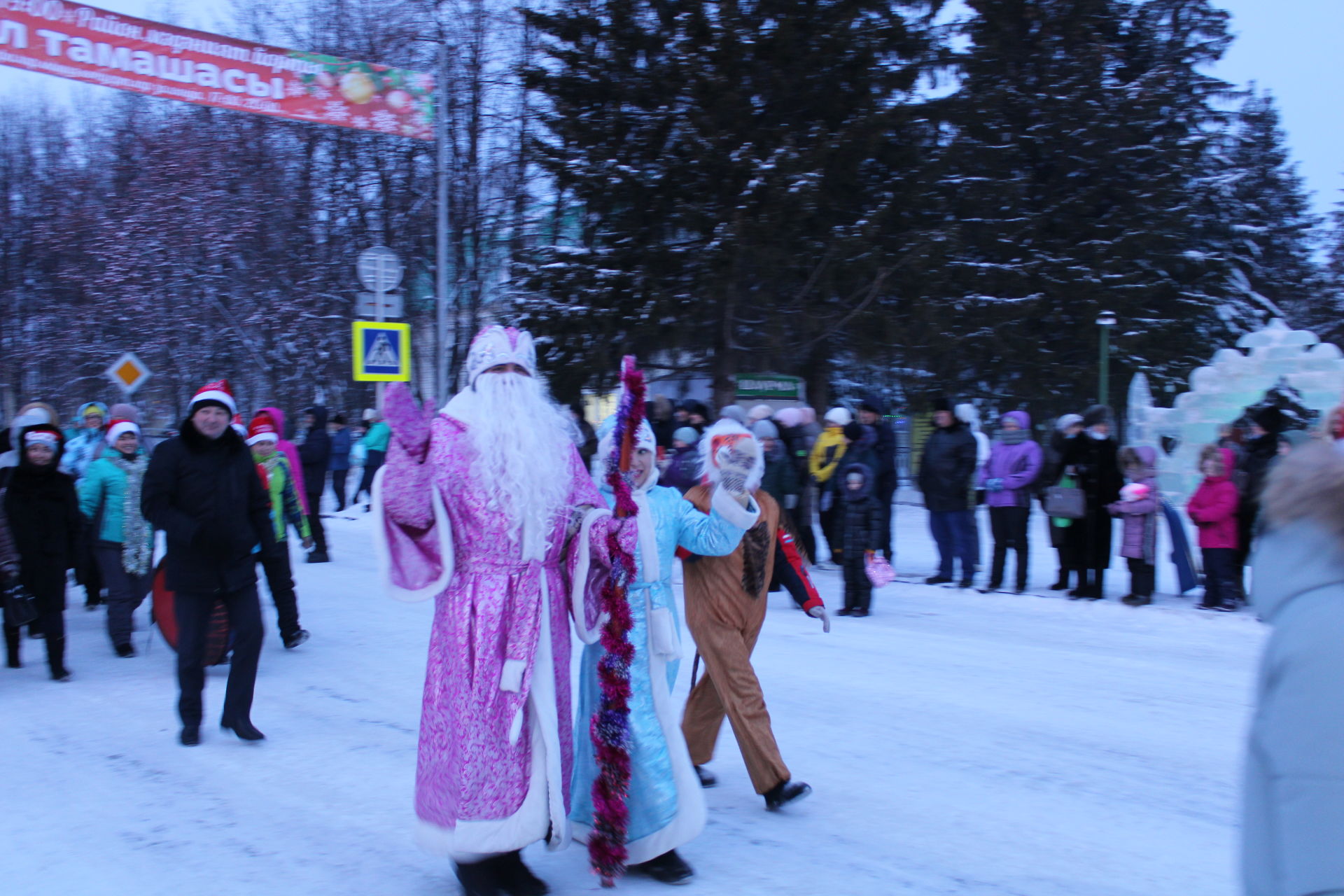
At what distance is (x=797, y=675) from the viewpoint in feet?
24.2

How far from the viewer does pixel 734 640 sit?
15.5 ft

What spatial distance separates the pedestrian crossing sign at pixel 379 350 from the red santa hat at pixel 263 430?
132 inches

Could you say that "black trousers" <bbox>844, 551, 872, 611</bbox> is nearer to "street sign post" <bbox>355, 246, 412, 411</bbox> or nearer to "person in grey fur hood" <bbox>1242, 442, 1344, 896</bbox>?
"street sign post" <bbox>355, 246, 412, 411</bbox>

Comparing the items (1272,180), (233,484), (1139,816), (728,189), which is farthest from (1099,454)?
(1272,180)

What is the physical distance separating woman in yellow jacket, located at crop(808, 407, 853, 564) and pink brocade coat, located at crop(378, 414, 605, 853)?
8190 millimetres

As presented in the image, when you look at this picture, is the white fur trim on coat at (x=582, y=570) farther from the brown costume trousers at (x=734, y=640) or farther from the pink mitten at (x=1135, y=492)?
the pink mitten at (x=1135, y=492)

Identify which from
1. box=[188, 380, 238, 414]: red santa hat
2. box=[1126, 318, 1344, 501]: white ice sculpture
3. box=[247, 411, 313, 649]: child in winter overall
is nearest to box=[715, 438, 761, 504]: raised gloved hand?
box=[188, 380, 238, 414]: red santa hat

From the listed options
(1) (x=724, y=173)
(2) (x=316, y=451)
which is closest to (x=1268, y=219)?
(1) (x=724, y=173)

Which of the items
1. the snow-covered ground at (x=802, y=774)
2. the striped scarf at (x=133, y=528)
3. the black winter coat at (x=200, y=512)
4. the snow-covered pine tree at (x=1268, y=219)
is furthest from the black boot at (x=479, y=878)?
the snow-covered pine tree at (x=1268, y=219)

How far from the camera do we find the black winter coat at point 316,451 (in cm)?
1516

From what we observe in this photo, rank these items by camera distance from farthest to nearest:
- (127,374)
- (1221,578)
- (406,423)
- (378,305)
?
(127,374)
(378,305)
(1221,578)
(406,423)

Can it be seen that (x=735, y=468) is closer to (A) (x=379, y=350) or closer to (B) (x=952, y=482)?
(B) (x=952, y=482)

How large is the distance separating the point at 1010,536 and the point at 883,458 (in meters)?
1.48

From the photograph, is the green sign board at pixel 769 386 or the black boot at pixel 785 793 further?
the green sign board at pixel 769 386
